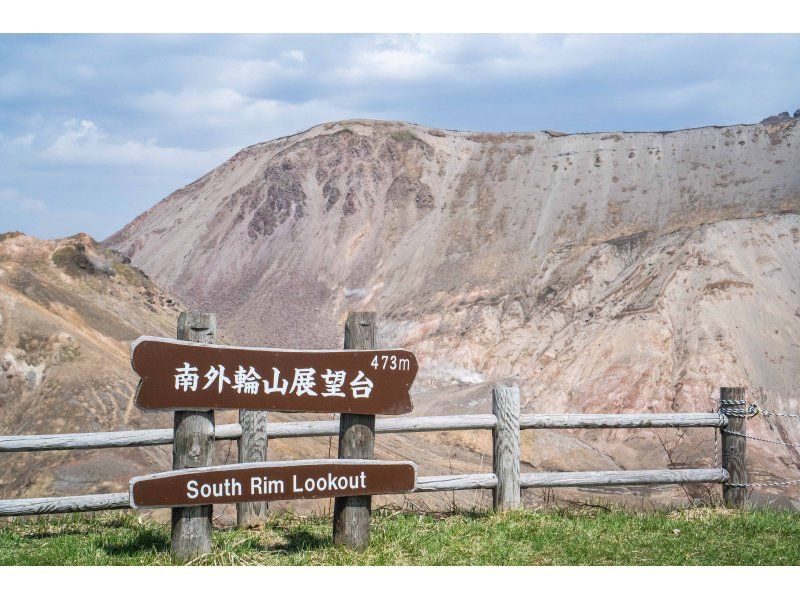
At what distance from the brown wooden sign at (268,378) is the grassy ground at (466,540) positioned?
1.08 meters

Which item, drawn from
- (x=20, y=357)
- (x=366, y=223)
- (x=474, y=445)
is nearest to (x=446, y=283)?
(x=366, y=223)

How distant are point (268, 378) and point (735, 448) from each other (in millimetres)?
4636

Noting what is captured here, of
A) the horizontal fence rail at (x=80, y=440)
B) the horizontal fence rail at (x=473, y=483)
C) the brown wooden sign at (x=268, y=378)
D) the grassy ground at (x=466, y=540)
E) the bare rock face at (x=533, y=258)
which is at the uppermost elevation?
the bare rock face at (x=533, y=258)

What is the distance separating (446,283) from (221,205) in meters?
17.5

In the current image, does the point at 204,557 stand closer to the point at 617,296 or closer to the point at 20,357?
the point at 20,357

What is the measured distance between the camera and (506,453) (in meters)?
7.50

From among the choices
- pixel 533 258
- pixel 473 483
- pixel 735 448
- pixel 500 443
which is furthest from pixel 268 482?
pixel 533 258

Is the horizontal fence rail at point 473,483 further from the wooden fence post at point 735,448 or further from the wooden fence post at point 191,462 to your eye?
the wooden fence post at point 191,462

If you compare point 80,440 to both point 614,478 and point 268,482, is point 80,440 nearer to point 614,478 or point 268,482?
point 268,482

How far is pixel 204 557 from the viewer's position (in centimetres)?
587

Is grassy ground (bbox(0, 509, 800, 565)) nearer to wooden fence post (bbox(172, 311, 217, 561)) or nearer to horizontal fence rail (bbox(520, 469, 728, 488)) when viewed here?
wooden fence post (bbox(172, 311, 217, 561))

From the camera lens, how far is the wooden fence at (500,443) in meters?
6.81

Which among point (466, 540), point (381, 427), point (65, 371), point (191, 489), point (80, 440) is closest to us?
point (191, 489)

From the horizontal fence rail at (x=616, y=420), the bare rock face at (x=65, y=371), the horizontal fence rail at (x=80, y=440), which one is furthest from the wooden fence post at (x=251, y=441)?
the bare rock face at (x=65, y=371)
